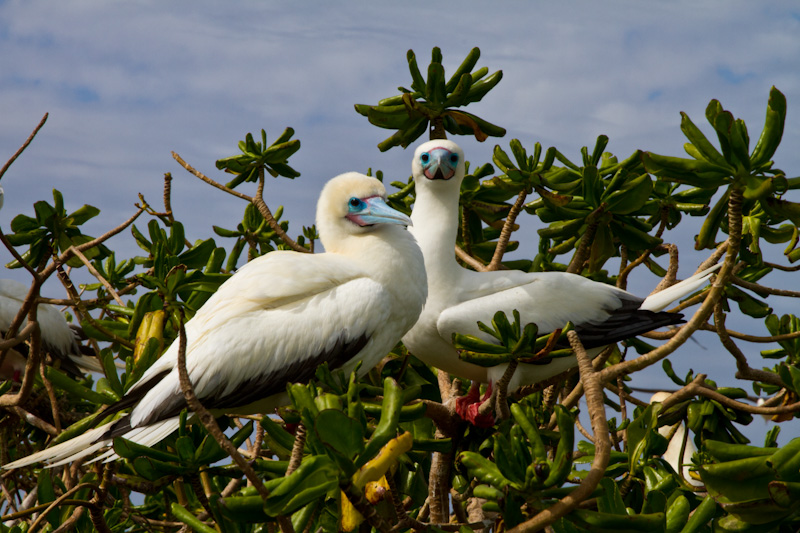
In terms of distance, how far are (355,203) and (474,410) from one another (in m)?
1.17

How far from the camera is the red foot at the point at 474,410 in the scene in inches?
139

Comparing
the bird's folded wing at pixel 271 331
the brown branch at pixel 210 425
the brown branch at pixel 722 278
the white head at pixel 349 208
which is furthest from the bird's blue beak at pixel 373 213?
the brown branch at pixel 210 425

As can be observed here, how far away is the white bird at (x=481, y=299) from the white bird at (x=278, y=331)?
0.43 m

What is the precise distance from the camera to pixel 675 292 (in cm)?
443

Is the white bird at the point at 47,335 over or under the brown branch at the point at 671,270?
under

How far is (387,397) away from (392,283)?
1741 mm

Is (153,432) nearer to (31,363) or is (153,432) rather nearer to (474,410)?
(31,363)

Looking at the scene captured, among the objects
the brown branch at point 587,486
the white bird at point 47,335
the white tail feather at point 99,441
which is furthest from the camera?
the white bird at point 47,335

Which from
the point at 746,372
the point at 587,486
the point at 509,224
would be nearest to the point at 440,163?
the point at 509,224

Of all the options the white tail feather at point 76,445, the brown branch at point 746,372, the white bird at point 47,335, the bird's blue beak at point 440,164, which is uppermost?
the bird's blue beak at point 440,164

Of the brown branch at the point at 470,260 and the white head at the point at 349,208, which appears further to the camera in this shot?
the brown branch at the point at 470,260

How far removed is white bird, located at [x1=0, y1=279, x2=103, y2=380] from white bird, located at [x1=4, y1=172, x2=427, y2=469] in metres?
2.74

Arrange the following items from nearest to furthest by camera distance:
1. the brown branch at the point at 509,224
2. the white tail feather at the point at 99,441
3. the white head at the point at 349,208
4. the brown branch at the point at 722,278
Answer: the brown branch at the point at 722,278 → the white tail feather at the point at 99,441 → the white head at the point at 349,208 → the brown branch at the point at 509,224

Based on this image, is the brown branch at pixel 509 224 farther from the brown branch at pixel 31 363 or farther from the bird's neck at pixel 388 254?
the brown branch at pixel 31 363
